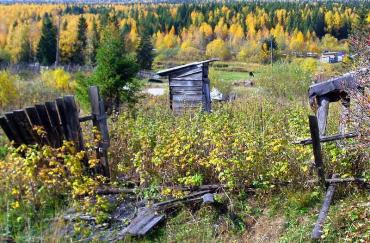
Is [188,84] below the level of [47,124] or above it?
below

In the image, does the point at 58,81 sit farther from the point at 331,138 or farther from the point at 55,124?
the point at 331,138

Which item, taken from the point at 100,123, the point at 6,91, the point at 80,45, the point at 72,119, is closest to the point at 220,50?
the point at 80,45

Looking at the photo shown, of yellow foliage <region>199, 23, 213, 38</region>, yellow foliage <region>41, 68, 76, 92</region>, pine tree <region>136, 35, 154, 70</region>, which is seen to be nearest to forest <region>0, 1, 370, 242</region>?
yellow foliage <region>41, 68, 76, 92</region>

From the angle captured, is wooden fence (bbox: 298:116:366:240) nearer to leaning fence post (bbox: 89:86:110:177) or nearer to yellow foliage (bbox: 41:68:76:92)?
leaning fence post (bbox: 89:86:110:177)

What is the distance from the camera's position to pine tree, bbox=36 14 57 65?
197 feet

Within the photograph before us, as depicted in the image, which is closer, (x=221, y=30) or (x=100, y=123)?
(x=100, y=123)

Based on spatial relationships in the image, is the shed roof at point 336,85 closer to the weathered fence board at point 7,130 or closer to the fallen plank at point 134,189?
the fallen plank at point 134,189

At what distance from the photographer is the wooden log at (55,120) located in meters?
7.18

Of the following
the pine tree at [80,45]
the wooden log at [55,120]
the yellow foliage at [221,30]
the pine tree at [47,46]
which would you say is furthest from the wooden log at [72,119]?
the yellow foliage at [221,30]

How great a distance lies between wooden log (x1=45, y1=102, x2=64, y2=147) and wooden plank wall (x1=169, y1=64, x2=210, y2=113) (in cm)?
1093

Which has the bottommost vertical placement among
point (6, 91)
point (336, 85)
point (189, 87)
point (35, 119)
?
point (6, 91)

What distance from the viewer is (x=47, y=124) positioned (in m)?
7.17

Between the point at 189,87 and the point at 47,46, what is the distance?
1831 inches

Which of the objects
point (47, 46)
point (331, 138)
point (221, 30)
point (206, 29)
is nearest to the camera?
point (331, 138)
